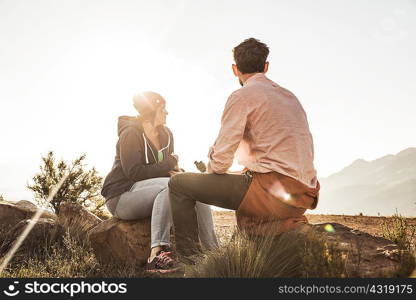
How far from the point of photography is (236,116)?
3.76 m

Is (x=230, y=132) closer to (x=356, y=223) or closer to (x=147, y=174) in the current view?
(x=147, y=174)

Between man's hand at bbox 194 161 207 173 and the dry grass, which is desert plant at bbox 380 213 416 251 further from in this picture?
man's hand at bbox 194 161 207 173

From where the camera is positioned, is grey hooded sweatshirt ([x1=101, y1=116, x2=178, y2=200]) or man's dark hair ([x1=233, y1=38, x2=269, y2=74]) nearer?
man's dark hair ([x1=233, y1=38, x2=269, y2=74])

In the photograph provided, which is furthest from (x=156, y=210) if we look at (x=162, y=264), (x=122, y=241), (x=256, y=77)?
(x=256, y=77)

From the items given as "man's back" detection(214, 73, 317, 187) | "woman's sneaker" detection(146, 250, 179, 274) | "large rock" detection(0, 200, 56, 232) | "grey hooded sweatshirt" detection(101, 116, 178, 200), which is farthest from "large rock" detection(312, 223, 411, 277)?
"large rock" detection(0, 200, 56, 232)

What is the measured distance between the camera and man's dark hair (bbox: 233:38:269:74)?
3.94 meters

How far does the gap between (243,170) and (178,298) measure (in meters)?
1.55

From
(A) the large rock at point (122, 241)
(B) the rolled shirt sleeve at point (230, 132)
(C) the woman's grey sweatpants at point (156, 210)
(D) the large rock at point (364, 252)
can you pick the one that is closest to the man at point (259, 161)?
(B) the rolled shirt sleeve at point (230, 132)

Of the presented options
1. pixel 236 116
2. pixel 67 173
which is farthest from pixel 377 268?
pixel 67 173

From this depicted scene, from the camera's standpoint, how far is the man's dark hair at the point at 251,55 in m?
3.94

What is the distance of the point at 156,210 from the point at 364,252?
7.32ft

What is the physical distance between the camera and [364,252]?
11.5 feet

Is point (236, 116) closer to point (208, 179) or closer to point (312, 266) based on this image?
point (208, 179)

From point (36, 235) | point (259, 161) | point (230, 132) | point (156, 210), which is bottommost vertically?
point (36, 235)
